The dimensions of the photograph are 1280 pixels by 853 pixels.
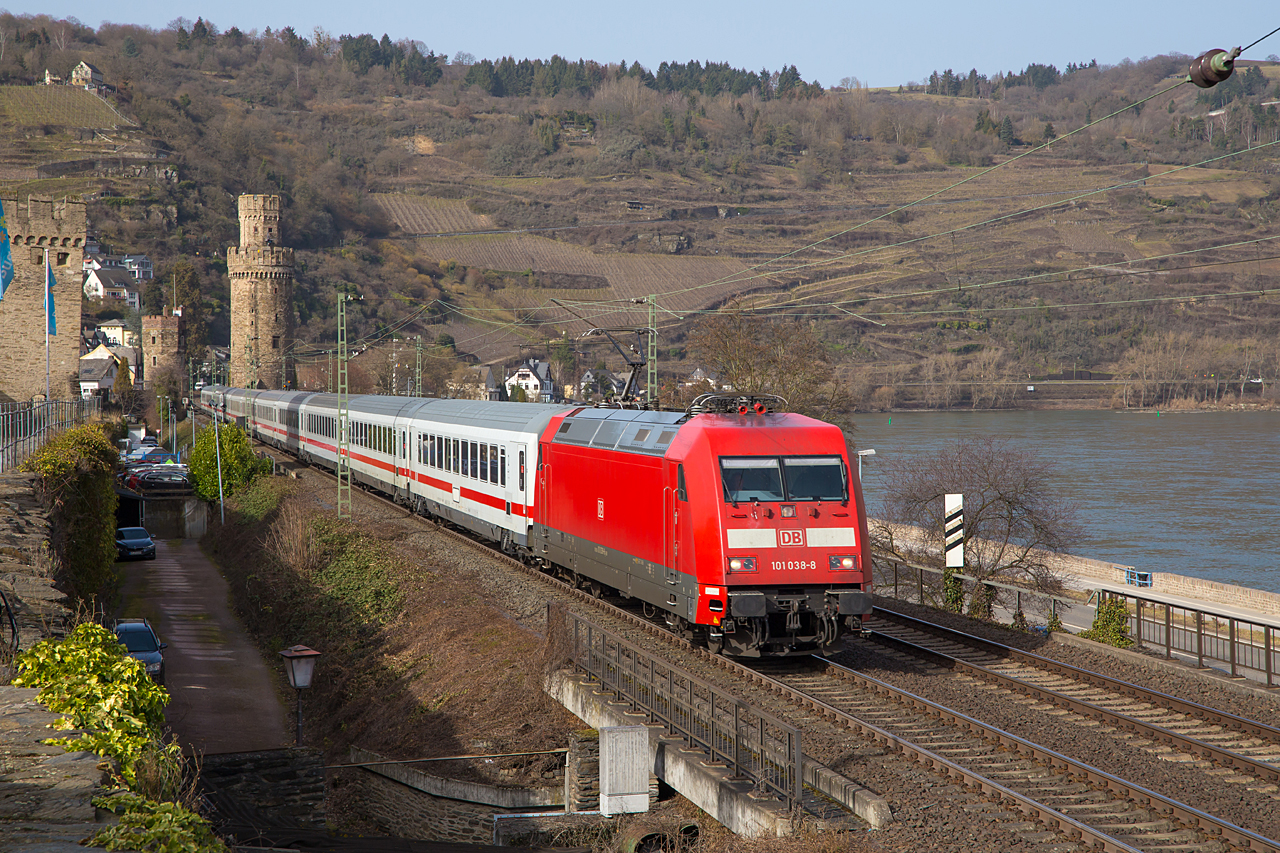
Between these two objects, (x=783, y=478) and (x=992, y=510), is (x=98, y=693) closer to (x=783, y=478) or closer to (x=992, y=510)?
(x=783, y=478)

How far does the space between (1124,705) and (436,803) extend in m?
8.44

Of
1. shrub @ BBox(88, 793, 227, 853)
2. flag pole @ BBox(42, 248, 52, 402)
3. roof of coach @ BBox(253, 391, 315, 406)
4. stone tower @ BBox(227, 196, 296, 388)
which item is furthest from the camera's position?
stone tower @ BBox(227, 196, 296, 388)

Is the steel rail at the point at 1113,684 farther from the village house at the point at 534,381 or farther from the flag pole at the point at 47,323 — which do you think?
the village house at the point at 534,381

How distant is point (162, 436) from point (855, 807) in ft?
286

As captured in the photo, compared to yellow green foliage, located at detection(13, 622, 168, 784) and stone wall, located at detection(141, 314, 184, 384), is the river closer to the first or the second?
yellow green foliage, located at detection(13, 622, 168, 784)

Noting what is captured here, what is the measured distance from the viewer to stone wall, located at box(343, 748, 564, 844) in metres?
13.0

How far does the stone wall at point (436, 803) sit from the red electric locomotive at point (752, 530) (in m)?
3.11

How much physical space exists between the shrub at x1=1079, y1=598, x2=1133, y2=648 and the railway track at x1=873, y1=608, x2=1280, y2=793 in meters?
2.16

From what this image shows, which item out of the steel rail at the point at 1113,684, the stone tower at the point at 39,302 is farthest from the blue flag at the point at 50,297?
the steel rail at the point at 1113,684

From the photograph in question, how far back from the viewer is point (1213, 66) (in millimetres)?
11430

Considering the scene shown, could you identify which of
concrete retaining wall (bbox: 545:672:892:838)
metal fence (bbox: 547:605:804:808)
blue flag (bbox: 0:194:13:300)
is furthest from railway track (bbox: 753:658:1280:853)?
blue flag (bbox: 0:194:13:300)

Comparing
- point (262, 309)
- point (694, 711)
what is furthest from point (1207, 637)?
point (262, 309)

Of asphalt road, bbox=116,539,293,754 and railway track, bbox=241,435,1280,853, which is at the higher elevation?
railway track, bbox=241,435,1280,853

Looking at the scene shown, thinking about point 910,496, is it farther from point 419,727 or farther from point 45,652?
point 45,652
